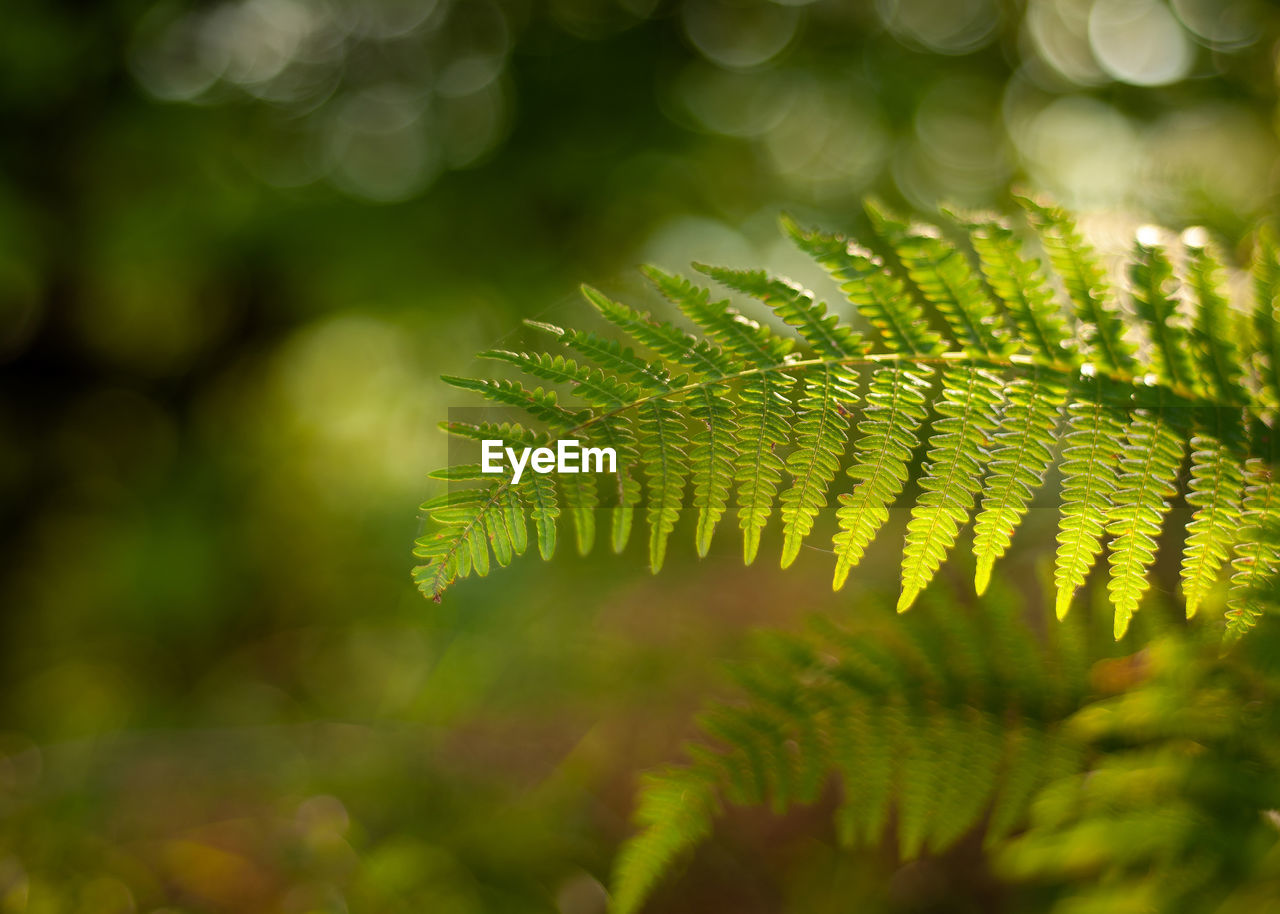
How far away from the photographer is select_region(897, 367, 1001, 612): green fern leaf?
0.59 metres

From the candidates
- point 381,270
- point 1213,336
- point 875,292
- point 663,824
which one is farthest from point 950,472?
point 381,270

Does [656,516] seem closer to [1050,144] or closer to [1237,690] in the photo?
[1237,690]

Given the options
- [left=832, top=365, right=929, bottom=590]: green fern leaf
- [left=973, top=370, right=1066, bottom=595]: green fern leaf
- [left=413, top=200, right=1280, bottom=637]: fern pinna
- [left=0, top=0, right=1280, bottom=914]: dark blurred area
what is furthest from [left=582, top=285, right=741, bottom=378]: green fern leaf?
[left=0, top=0, right=1280, bottom=914]: dark blurred area

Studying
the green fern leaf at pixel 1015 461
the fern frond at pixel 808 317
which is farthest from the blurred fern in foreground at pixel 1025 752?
the fern frond at pixel 808 317

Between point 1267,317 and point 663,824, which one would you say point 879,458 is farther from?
point 663,824

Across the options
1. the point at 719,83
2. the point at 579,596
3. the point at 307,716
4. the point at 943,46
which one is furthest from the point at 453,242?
the point at 943,46

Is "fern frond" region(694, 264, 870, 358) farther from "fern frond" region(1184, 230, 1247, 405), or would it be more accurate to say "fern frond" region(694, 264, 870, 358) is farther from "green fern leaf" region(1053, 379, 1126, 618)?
"fern frond" region(1184, 230, 1247, 405)

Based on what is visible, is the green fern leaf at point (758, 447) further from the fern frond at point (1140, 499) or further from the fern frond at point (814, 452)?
the fern frond at point (1140, 499)

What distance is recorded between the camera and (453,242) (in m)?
2.11

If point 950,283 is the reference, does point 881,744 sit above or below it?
below

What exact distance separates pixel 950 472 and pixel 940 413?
2.2 inches

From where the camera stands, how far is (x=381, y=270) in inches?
81.2

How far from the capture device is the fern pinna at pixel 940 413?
1.91 ft

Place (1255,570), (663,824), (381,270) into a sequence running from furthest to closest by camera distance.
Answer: (381,270)
(663,824)
(1255,570)
